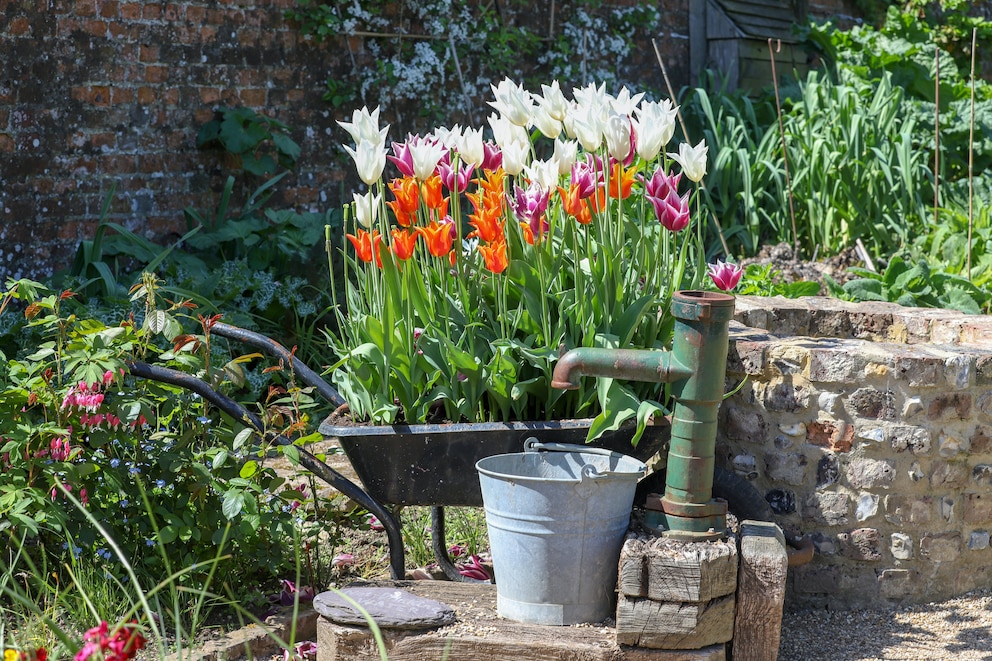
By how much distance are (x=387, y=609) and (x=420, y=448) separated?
353 millimetres

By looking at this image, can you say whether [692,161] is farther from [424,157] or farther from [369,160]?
[369,160]

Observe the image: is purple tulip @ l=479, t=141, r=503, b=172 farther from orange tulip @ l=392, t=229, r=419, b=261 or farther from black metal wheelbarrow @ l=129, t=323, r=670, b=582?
black metal wheelbarrow @ l=129, t=323, r=670, b=582

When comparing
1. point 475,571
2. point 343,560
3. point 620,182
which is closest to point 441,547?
point 475,571

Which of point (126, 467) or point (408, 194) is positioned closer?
point (408, 194)

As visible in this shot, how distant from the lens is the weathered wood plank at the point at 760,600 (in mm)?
2225

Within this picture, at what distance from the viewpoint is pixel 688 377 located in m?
2.21

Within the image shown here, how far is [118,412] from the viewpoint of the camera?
238cm

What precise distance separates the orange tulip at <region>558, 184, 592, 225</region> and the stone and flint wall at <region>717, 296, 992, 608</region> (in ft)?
2.05

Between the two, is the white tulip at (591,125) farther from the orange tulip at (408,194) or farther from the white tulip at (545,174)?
the orange tulip at (408,194)

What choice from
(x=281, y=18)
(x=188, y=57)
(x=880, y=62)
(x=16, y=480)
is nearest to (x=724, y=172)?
(x=880, y=62)

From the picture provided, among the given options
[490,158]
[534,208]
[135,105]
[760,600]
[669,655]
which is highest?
[135,105]

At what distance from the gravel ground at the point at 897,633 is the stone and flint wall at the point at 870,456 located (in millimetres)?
46

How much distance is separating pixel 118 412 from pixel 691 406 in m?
1.27

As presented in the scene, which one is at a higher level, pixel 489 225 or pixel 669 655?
pixel 489 225
